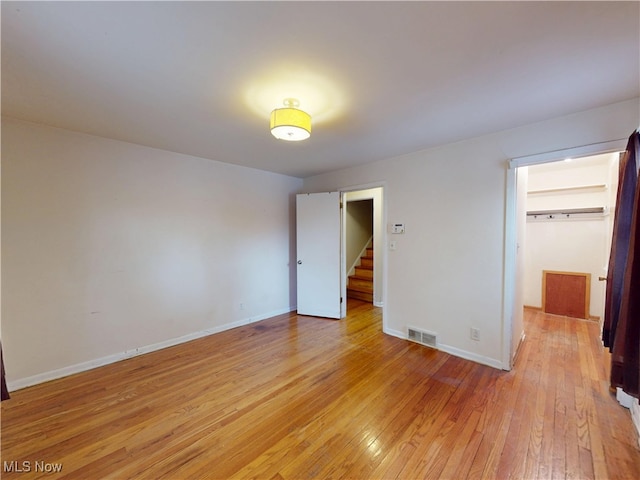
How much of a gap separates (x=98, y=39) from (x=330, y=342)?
3266 mm

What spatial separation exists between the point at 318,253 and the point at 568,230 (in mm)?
4116

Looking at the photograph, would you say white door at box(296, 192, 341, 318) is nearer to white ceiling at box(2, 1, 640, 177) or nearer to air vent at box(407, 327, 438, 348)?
air vent at box(407, 327, 438, 348)

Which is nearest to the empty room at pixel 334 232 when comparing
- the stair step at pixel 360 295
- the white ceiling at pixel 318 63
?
the white ceiling at pixel 318 63

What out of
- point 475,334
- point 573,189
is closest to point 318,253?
point 475,334

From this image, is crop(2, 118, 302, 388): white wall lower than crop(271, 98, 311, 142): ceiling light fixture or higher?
lower

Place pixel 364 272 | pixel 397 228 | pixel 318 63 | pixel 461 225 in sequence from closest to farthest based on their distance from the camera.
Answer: pixel 318 63 < pixel 461 225 < pixel 397 228 < pixel 364 272

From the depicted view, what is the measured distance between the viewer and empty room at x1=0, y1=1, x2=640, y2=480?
133 centimetres

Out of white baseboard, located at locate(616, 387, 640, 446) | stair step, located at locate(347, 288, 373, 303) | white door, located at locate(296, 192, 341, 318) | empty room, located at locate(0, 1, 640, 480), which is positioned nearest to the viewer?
empty room, located at locate(0, 1, 640, 480)

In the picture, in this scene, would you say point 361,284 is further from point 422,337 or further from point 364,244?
point 422,337

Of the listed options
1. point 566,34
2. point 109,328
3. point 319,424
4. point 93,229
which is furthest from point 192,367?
point 566,34

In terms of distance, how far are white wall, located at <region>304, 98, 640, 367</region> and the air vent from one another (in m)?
0.08

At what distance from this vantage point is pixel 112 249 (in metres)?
2.71

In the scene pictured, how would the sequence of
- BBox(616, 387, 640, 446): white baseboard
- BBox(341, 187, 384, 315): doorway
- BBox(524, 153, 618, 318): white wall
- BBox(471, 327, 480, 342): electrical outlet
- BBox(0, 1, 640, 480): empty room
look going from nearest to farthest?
1. BBox(0, 1, 640, 480): empty room
2. BBox(616, 387, 640, 446): white baseboard
3. BBox(471, 327, 480, 342): electrical outlet
4. BBox(524, 153, 618, 318): white wall
5. BBox(341, 187, 384, 315): doorway

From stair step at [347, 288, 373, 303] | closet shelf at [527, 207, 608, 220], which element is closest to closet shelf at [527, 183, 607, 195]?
closet shelf at [527, 207, 608, 220]
